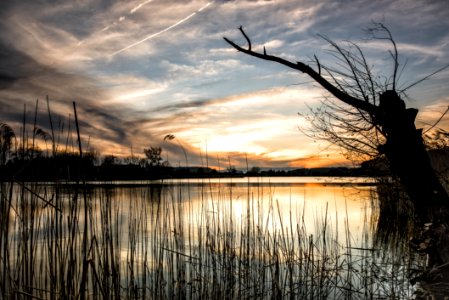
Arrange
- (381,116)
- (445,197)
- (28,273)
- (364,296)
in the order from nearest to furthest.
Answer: (28,273)
(445,197)
(381,116)
(364,296)

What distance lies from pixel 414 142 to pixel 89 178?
393 cm

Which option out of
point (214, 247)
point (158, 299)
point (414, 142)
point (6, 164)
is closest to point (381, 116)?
point (414, 142)

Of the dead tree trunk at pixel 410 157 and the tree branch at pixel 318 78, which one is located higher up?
the tree branch at pixel 318 78

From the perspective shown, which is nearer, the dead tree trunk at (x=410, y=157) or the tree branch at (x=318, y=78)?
the dead tree trunk at (x=410, y=157)

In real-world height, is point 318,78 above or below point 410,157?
above

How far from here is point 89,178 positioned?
4.62 m

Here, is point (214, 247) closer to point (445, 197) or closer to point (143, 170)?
point (143, 170)

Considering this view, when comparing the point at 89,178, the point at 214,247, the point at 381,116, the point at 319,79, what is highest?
the point at 319,79

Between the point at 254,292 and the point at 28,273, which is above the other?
the point at 28,273

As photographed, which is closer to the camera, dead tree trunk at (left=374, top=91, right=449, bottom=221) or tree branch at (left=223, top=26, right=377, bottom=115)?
dead tree trunk at (left=374, top=91, right=449, bottom=221)

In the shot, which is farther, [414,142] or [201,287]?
[201,287]

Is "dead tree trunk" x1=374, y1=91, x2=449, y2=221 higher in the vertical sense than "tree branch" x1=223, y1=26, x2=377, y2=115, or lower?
lower

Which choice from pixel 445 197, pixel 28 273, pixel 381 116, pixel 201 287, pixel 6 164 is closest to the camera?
pixel 6 164

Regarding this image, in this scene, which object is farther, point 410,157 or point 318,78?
point 318,78
